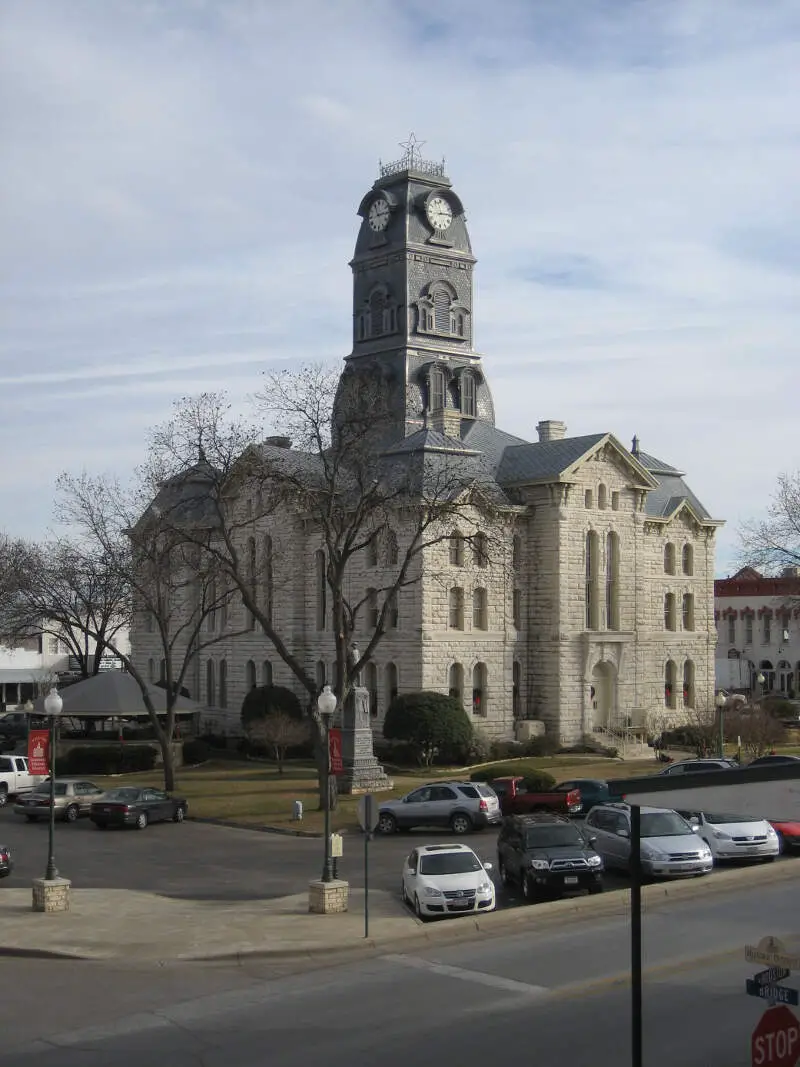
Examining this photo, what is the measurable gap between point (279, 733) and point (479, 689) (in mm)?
10692

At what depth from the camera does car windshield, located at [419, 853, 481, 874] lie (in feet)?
81.9

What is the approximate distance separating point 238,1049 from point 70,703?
146ft

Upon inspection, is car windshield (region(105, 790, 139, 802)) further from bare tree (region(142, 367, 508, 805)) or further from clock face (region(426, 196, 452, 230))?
clock face (region(426, 196, 452, 230))

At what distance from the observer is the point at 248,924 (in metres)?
24.4

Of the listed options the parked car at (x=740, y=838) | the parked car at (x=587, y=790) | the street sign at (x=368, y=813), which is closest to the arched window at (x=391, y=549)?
the parked car at (x=587, y=790)

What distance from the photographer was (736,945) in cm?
2123

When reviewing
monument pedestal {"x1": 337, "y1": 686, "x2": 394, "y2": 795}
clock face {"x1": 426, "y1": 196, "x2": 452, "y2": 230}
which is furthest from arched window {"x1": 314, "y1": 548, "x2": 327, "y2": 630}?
clock face {"x1": 426, "y1": 196, "x2": 452, "y2": 230}

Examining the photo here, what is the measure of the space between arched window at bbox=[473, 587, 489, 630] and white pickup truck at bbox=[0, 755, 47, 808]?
21.8 m

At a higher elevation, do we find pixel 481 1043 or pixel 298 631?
pixel 298 631

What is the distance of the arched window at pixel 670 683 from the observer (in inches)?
2680

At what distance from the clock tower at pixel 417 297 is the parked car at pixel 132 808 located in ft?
108

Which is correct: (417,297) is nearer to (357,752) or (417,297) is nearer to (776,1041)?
(357,752)

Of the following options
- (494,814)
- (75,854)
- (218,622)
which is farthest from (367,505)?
(218,622)

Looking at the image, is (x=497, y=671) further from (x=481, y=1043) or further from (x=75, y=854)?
(x=481, y=1043)
